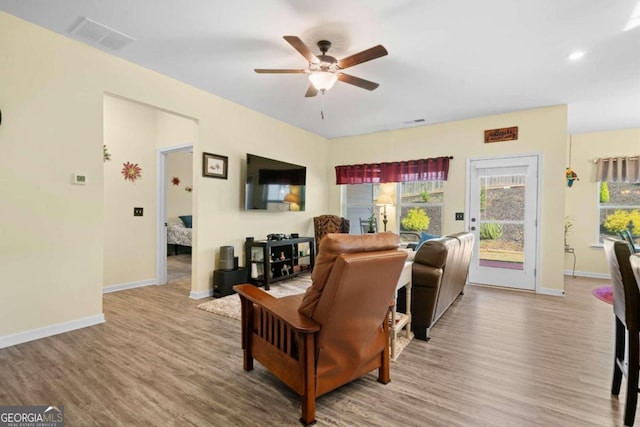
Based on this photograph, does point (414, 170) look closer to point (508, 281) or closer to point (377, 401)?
point (508, 281)

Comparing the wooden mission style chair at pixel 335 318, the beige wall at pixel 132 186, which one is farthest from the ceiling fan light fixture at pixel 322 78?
the beige wall at pixel 132 186

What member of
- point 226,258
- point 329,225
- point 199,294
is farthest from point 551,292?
point 199,294

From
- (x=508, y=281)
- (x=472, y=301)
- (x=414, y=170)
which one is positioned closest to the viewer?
(x=472, y=301)

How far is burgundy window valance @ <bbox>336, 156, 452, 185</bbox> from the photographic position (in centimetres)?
489

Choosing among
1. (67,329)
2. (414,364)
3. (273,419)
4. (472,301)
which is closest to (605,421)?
(414,364)

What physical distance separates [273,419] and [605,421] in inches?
69.8

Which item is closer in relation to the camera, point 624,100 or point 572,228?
point 624,100

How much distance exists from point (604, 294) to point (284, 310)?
4744mm

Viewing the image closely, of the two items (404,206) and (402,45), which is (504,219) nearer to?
(404,206)

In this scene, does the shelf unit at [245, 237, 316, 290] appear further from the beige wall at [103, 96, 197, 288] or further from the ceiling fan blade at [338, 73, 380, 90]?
the ceiling fan blade at [338, 73, 380, 90]

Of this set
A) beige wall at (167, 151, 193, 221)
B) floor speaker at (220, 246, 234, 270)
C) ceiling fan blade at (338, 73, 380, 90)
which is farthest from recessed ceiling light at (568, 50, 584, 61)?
beige wall at (167, 151, 193, 221)

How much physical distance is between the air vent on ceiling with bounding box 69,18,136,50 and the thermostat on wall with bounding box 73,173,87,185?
48.0 inches

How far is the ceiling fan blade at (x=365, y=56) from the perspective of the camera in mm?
2211

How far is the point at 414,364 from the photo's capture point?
2158mm
